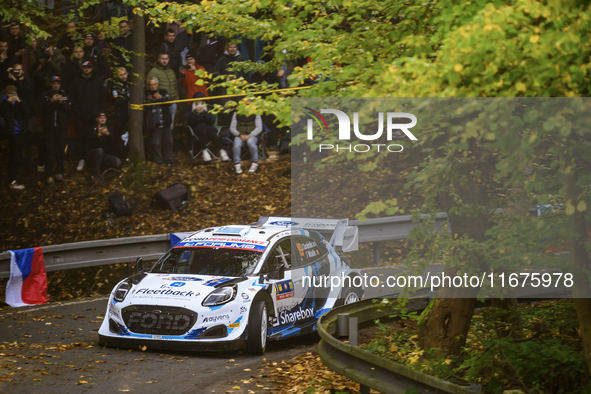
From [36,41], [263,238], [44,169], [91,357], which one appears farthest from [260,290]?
[36,41]

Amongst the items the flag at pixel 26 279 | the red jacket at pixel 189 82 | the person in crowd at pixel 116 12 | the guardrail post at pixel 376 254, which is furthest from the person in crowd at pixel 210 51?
the flag at pixel 26 279

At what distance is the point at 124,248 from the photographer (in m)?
13.5

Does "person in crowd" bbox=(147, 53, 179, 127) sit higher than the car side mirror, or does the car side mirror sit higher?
"person in crowd" bbox=(147, 53, 179, 127)

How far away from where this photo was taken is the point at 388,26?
704 centimetres

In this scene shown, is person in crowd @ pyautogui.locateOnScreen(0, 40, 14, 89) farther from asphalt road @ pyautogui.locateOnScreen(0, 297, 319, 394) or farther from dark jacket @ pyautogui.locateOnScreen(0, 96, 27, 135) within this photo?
asphalt road @ pyautogui.locateOnScreen(0, 297, 319, 394)

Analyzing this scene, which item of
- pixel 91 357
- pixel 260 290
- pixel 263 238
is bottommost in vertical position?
pixel 91 357

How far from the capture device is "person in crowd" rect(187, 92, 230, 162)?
17688mm

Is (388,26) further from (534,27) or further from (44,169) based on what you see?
(44,169)

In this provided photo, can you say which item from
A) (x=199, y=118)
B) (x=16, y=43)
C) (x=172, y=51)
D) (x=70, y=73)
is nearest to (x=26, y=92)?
(x=70, y=73)

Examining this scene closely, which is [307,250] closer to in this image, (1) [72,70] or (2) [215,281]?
(2) [215,281]

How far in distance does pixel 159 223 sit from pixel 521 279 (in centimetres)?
1127

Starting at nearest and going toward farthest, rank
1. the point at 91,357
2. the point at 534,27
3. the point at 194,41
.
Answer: the point at 534,27 < the point at 91,357 < the point at 194,41

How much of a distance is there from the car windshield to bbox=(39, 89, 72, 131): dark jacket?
24.7ft

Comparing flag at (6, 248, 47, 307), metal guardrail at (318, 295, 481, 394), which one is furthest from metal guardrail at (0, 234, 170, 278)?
metal guardrail at (318, 295, 481, 394)
